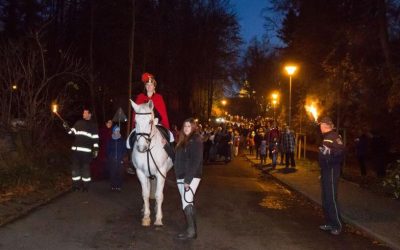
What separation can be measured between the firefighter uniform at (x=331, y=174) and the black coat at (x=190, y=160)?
2.62 meters

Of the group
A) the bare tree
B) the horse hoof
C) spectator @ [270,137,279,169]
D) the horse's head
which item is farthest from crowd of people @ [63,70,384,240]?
the bare tree

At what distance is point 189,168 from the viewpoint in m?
8.90

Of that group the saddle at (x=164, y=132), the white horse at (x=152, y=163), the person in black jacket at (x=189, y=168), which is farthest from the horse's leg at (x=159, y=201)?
the person in black jacket at (x=189, y=168)

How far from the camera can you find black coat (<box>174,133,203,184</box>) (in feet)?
29.1

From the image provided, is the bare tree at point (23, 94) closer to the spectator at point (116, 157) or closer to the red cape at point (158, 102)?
the spectator at point (116, 157)

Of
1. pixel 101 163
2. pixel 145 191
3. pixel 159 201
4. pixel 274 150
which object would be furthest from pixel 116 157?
pixel 274 150

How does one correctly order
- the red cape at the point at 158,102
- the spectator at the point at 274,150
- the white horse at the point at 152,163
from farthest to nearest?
the spectator at the point at 274,150
the red cape at the point at 158,102
the white horse at the point at 152,163

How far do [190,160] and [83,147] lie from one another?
5468mm

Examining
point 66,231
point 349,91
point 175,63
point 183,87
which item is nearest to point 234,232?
point 66,231

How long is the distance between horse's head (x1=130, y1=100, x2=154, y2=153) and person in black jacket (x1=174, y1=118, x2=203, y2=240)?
24.7 inches

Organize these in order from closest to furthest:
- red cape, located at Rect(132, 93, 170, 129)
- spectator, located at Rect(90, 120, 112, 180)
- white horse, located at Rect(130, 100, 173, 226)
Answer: white horse, located at Rect(130, 100, 173, 226) → red cape, located at Rect(132, 93, 170, 129) → spectator, located at Rect(90, 120, 112, 180)

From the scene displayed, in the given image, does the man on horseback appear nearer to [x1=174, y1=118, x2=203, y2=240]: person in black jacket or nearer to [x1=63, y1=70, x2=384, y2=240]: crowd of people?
[x1=63, y1=70, x2=384, y2=240]: crowd of people

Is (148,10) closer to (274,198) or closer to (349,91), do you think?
(349,91)

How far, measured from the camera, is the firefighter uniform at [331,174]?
10.0 m
